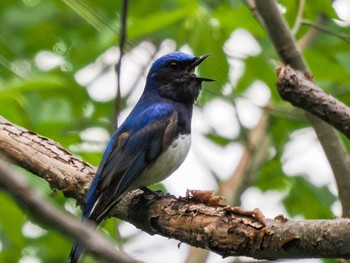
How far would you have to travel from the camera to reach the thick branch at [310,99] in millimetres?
3660

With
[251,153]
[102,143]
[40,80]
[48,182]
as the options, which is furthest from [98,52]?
[251,153]

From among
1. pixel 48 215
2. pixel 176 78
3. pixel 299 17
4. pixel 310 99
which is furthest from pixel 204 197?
pixel 48 215

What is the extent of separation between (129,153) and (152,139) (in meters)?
0.24

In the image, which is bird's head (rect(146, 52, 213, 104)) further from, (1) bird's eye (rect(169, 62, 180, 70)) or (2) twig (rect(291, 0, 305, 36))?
(2) twig (rect(291, 0, 305, 36))

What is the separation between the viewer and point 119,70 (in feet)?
13.1

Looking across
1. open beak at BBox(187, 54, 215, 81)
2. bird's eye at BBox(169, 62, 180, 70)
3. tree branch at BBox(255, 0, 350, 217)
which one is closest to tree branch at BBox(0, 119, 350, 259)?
open beak at BBox(187, 54, 215, 81)

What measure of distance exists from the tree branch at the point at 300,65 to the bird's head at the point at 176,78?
3.26ft

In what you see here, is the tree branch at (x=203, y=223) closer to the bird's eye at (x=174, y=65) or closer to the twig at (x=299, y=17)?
the twig at (x=299, y=17)

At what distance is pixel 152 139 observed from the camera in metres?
4.94

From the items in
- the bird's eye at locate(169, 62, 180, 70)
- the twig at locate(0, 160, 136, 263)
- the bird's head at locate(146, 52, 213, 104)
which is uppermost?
the bird's eye at locate(169, 62, 180, 70)

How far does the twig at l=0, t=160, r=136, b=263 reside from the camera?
3.62 feet

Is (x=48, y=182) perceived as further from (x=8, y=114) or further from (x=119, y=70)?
(x=119, y=70)

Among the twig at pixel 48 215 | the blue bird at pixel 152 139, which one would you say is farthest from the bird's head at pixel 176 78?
the twig at pixel 48 215

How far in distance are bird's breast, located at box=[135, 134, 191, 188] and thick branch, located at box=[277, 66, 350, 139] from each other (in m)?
1.30
